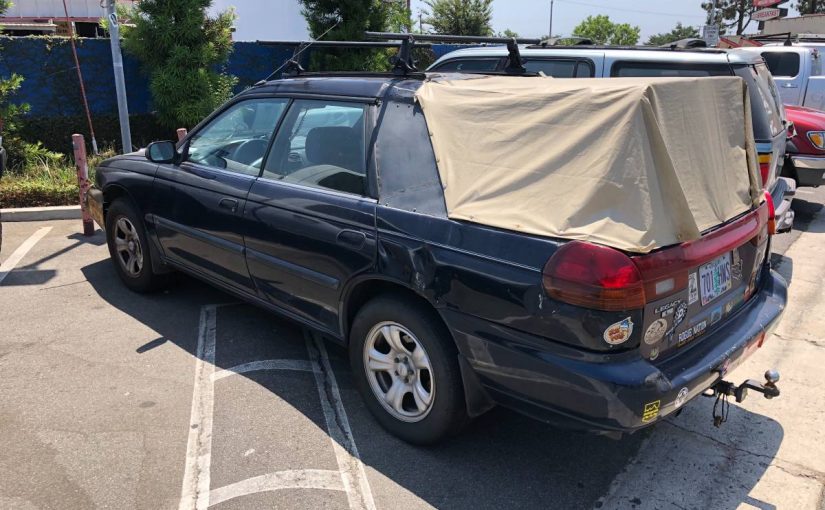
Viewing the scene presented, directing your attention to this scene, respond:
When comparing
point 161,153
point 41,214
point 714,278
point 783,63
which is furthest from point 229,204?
point 783,63

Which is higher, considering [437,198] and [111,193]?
[437,198]

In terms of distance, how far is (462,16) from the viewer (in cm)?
2575

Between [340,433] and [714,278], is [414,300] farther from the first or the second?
[714,278]

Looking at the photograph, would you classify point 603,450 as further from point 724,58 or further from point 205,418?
point 724,58

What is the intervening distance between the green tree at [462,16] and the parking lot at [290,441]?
23220mm

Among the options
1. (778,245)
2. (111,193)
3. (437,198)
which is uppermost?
(437,198)

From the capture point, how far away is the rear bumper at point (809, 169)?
753 cm

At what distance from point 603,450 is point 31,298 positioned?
4474 mm

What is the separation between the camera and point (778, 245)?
6.98m

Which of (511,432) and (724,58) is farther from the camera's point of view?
(724,58)

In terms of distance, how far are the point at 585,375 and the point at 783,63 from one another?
37.4 feet

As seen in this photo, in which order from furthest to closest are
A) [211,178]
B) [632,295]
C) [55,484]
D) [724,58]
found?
[724,58] → [211,178] → [55,484] → [632,295]

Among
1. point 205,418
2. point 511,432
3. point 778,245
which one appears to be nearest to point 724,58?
point 778,245

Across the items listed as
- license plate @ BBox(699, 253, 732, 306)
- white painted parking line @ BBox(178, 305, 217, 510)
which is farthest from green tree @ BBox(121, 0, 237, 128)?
license plate @ BBox(699, 253, 732, 306)
